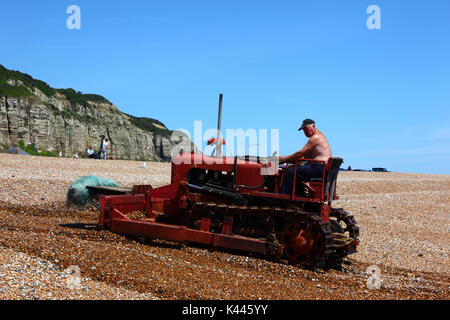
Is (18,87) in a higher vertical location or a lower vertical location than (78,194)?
higher

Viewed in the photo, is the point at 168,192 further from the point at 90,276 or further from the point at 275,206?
the point at 90,276

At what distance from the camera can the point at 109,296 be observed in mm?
5242

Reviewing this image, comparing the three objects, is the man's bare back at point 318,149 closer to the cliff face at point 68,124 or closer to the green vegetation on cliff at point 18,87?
the cliff face at point 68,124


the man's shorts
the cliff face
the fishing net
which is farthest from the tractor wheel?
the cliff face

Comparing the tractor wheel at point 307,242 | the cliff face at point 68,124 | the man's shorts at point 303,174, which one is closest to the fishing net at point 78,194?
the man's shorts at point 303,174

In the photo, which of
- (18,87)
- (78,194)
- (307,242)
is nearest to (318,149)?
(307,242)

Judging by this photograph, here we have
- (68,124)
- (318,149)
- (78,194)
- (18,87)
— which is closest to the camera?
(318,149)

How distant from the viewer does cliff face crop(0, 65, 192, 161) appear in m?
63.6

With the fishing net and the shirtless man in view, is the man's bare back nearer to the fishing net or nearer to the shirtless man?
the shirtless man

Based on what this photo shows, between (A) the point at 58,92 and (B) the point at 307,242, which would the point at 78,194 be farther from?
(A) the point at 58,92

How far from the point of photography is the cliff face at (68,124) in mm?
63625

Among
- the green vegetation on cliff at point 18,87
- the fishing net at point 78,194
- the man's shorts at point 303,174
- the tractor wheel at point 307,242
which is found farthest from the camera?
the green vegetation on cliff at point 18,87

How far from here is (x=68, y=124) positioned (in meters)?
77.1
